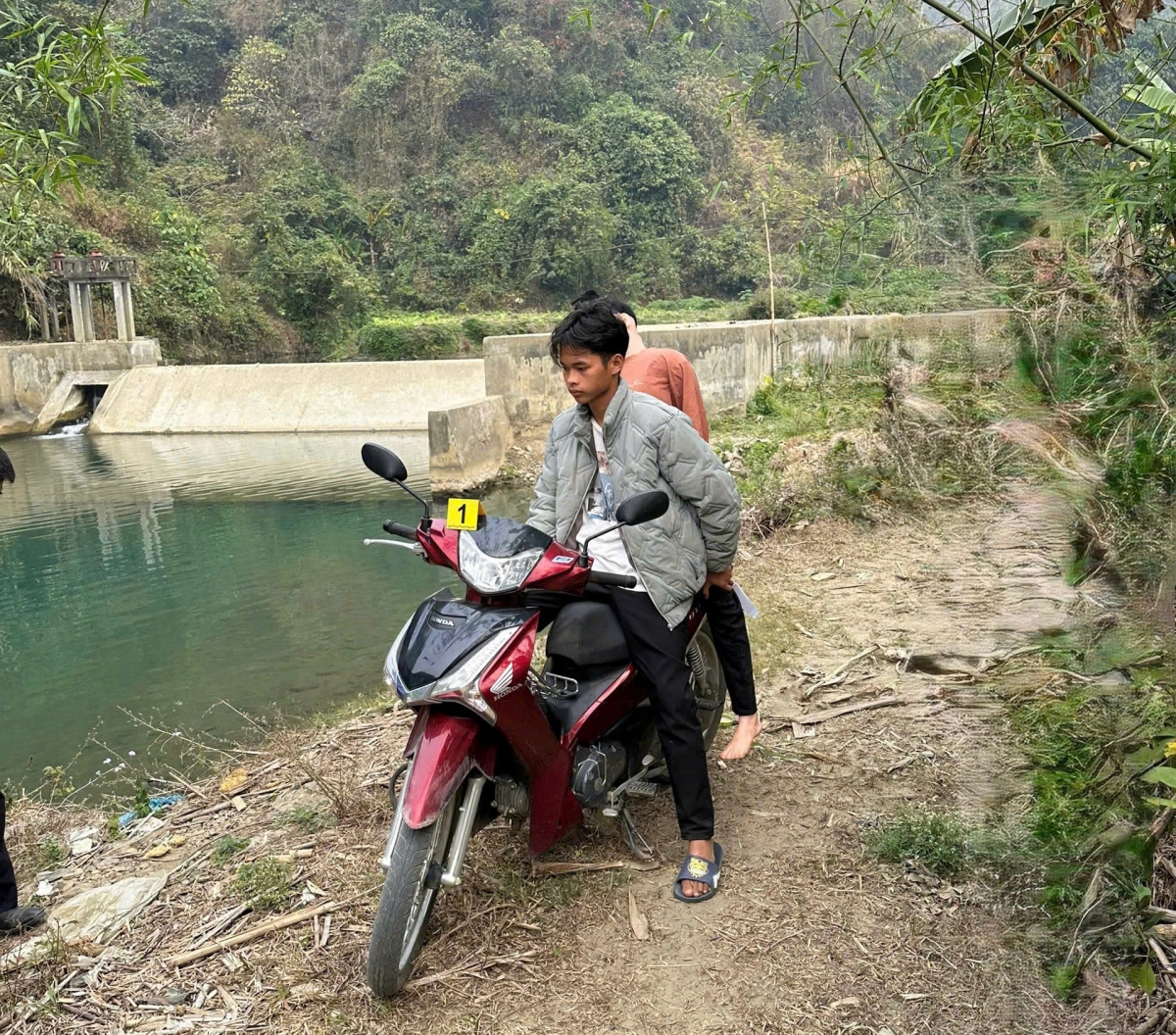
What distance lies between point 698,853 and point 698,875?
6 cm

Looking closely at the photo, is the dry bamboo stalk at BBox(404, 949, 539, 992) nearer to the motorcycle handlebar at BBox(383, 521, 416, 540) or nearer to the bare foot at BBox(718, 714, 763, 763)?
the bare foot at BBox(718, 714, 763, 763)

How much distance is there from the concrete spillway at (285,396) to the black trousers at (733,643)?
1582 cm

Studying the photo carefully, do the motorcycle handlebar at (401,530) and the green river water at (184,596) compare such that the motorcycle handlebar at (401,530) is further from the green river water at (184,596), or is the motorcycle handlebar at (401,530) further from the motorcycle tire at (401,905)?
the green river water at (184,596)

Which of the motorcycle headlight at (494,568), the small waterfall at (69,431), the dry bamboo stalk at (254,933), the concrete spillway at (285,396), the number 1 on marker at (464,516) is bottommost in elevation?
the small waterfall at (69,431)

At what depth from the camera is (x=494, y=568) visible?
8.85 ft

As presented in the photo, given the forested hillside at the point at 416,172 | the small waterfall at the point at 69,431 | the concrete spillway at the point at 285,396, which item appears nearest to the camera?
the concrete spillway at the point at 285,396

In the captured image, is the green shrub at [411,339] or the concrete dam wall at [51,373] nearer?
the concrete dam wall at [51,373]

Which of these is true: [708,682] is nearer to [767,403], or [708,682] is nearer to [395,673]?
[395,673]

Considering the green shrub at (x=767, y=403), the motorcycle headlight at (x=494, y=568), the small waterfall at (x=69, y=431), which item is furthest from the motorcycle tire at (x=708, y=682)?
the small waterfall at (x=69, y=431)

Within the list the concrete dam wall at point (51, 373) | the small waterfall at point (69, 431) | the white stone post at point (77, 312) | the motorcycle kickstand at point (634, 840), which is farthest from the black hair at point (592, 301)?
the white stone post at point (77, 312)

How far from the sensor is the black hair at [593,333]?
2844mm

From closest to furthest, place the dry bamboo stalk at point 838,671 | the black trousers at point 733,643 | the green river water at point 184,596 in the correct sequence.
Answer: the black trousers at point 733,643 → the dry bamboo stalk at point 838,671 → the green river water at point 184,596

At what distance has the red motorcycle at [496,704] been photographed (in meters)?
2.53

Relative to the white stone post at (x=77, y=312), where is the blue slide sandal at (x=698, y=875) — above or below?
below
